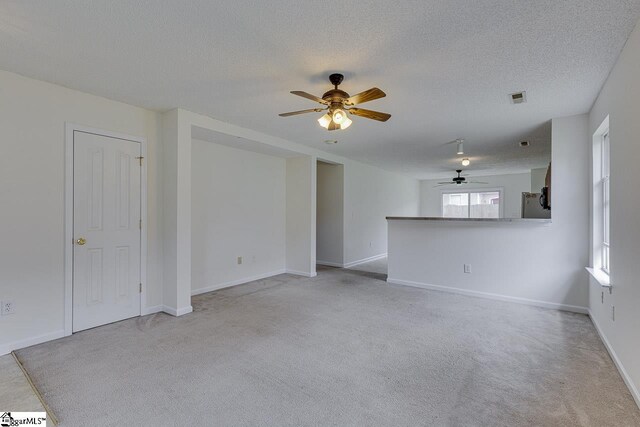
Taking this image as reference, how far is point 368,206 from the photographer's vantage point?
301 inches

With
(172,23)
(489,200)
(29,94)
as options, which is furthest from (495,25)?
(489,200)

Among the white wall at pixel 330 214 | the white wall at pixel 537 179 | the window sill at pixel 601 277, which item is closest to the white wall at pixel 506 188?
the white wall at pixel 537 179

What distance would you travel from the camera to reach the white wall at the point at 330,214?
6.69 m

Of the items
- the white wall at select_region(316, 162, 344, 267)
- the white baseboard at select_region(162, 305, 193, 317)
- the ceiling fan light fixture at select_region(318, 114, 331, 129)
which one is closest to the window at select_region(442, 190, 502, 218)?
the white wall at select_region(316, 162, 344, 267)

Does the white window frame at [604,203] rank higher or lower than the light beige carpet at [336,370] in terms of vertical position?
higher

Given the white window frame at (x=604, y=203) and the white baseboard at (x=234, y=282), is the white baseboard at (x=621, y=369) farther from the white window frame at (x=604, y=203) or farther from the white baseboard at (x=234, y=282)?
the white baseboard at (x=234, y=282)

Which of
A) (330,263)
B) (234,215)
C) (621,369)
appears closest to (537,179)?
(330,263)

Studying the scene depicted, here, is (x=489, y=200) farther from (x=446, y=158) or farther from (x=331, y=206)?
(x=331, y=206)

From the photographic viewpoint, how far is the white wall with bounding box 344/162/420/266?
6.86 m

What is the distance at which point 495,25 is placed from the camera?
199 centimetres

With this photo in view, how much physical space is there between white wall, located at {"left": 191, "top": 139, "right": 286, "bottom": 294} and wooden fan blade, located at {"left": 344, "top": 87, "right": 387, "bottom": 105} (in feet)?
8.86

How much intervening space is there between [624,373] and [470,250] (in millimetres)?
2436

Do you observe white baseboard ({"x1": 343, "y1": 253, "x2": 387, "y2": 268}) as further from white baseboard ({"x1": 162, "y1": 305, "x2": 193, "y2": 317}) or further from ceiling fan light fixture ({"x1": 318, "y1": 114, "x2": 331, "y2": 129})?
ceiling fan light fixture ({"x1": 318, "y1": 114, "x2": 331, "y2": 129})

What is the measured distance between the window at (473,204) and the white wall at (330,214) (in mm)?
5043
